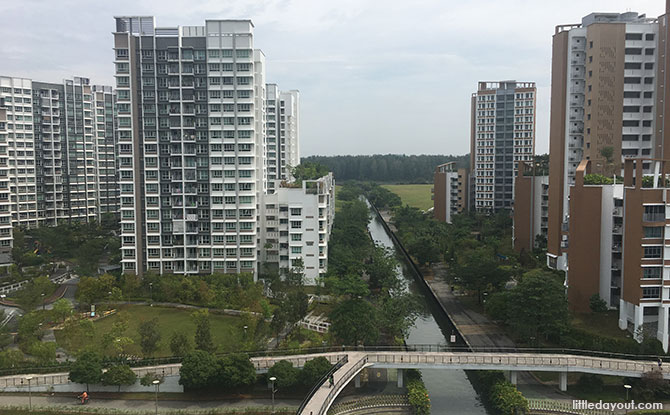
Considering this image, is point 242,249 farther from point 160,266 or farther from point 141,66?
point 141,66

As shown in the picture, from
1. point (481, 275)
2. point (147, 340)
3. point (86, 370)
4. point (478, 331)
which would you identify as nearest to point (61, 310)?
point (147, 340)

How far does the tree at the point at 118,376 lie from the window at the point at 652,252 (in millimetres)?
25282

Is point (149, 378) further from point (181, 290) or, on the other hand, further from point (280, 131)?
point (280, 131)

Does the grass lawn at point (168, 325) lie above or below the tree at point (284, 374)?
below

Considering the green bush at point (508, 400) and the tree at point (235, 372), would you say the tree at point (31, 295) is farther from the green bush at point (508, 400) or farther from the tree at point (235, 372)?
the green bush at point (508, 400)

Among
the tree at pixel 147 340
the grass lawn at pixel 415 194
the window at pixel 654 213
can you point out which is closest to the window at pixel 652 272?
the window at pixel 654 213

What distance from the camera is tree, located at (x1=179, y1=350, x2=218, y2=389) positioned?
22.9 meters

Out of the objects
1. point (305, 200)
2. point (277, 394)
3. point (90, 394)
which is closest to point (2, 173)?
point (305, 200)

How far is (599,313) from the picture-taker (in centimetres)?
3091

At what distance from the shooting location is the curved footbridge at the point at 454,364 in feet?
78.1

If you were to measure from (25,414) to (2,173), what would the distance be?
1488 inches

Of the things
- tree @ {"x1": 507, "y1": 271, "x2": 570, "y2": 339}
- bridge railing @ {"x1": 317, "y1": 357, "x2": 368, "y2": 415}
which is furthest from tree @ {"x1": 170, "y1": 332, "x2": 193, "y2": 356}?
tree @ {"x1": 507, "y1": 271, "x2": 570, "y2": 339}

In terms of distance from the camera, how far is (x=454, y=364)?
24.4 m

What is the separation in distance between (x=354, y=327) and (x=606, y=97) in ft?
90.0
